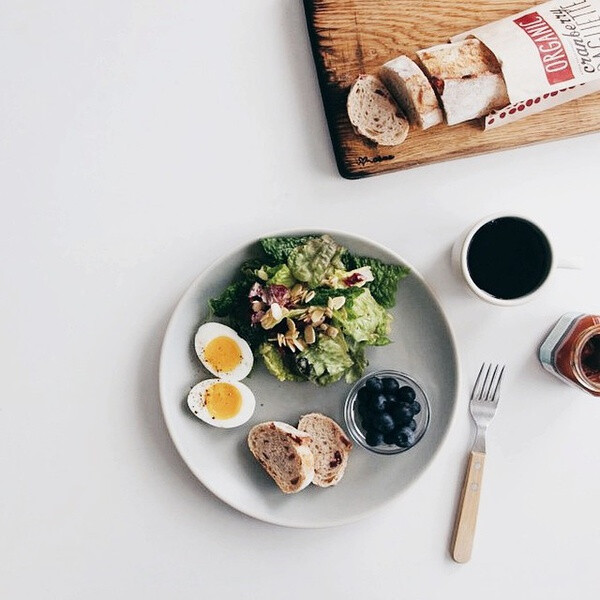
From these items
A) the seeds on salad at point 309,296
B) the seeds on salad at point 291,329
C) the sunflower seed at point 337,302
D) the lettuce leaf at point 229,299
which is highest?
the lettuce leaf at point 229,299

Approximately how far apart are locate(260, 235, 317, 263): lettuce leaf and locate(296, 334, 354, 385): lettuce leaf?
162mm

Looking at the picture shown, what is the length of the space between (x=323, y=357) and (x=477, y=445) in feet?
1.20

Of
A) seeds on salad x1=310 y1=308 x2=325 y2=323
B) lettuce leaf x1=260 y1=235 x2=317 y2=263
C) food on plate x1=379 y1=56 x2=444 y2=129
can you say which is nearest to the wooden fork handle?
seeds on salad x1=310 y1=308 x2=325 y2=323

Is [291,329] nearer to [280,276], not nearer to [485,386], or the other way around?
[280,276]

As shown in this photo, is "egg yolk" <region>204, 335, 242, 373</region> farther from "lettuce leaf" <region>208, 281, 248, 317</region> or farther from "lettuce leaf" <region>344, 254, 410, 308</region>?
"lettuce leaf" <region>344, 254, 410, 308</region>

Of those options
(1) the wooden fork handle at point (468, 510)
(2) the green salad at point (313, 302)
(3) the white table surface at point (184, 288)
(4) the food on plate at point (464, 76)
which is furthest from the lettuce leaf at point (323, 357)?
(4) the food on plate at point (464, 76)

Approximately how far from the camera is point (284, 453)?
137 centimetres

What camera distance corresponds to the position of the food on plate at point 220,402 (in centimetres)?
139

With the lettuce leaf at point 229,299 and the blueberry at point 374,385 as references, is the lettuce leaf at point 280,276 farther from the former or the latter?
the blueberry at point 374,385

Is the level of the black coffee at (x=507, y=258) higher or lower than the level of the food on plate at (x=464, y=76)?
lower

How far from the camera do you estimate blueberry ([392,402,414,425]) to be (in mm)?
1351

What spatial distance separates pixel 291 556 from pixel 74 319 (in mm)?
635

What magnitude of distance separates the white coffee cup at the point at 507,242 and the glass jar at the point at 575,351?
118mm

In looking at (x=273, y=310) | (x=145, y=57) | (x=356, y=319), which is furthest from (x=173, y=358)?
(x=145, y=57)
